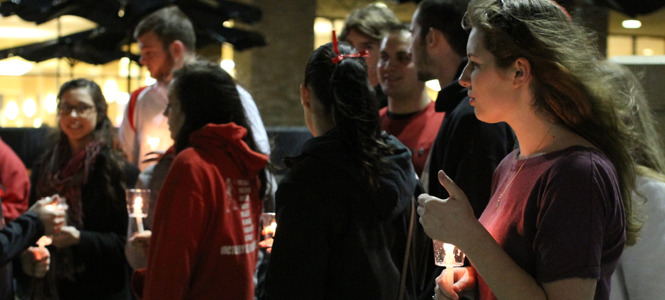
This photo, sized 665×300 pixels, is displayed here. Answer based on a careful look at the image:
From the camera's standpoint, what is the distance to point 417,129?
351cm

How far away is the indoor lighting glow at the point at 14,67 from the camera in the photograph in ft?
50.4

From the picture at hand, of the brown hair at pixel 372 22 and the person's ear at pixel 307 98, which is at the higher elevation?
the brown hair at pixel 372 22

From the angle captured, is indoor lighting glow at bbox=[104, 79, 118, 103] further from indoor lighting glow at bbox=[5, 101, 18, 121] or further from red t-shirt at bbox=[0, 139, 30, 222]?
red t-shirt at bbox=[0, 139, 30, 222]

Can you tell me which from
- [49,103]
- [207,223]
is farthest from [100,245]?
[49,103]

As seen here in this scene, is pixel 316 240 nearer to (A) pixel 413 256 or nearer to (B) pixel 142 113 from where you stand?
(A) pixel 413 256

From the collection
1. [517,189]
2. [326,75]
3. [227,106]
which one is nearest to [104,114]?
[227,106]

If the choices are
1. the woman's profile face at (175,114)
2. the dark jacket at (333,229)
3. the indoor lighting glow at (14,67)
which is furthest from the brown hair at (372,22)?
the indoor lighting glow at (14,67)

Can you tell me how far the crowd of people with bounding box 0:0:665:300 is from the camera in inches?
60.7

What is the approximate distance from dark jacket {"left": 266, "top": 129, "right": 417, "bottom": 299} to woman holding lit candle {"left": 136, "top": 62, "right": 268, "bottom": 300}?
23.4 inches

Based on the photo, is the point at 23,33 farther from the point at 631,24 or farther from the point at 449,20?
the point at 449,20

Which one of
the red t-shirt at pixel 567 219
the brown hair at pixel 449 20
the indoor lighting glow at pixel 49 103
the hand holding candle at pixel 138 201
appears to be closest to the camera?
the red t-shirt at pixel 567 219

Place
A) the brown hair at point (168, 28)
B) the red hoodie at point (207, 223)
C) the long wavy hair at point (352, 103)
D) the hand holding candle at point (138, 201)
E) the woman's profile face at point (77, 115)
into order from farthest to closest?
the brown hair at point (168, 28), the woman's profile face at point (77, 115), the hand holding candle at point (138, 201), the red hoodie at point (207, 223), the long wavy hair at point (352, 103)

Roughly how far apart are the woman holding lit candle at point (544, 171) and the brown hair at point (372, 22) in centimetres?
245

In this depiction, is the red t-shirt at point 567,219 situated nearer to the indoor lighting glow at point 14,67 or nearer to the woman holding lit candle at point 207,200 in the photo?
the woman holding lit candle at point 207,200
